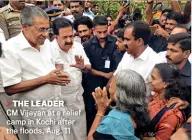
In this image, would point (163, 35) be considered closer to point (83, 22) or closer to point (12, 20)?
point (83, 22)

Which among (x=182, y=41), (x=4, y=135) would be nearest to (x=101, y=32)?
(x=182, y=41)

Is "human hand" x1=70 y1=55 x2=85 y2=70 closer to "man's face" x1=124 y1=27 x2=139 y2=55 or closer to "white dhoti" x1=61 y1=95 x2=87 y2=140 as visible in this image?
"white dhoti" x1=61 y1=95 x2=87 y2=140

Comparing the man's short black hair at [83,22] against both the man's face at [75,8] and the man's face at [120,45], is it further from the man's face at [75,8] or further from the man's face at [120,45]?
the man's face at [75,8]

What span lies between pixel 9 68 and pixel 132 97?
0.87 meters

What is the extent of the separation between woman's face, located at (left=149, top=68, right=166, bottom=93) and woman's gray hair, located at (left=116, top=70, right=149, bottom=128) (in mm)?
288

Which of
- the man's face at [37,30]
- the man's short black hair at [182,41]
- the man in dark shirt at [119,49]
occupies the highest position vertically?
the man's face at [37,30]

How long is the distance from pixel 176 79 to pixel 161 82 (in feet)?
0.30

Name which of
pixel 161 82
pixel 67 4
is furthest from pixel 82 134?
pixel 67 4

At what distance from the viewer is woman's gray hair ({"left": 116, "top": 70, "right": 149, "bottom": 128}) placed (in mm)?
1633

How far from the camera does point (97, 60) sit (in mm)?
3100

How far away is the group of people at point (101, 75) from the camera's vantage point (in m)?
1.66

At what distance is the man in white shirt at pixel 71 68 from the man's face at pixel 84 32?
20.3 inches

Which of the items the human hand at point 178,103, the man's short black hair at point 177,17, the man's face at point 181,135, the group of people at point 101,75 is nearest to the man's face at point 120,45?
the group of people at point 101,75

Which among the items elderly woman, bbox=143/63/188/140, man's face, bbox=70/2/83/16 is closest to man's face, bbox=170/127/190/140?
elderly woman, bbox=143/63/188/140
